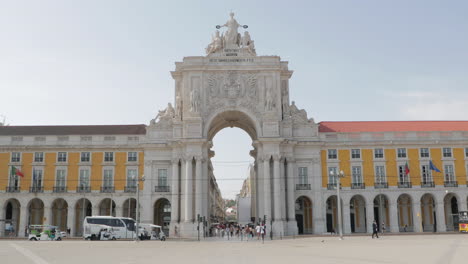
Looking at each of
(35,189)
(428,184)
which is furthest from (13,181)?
(428,184)

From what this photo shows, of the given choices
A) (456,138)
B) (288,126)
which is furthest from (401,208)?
(288,126)

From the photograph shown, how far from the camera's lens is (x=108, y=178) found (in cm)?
6612

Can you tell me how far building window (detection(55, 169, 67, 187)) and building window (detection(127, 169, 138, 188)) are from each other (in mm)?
8842

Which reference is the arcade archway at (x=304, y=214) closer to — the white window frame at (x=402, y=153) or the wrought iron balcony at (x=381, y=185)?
the wrought iron balcony at (x=381, y=185)

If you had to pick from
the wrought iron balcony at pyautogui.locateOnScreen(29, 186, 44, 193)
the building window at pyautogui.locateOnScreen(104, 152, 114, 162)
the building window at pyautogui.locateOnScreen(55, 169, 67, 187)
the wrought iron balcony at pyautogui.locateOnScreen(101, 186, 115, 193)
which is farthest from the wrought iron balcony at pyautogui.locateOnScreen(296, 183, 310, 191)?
the wrought iron balcony at pyautogui.locateOnScreen(29, 186, 44, 193)

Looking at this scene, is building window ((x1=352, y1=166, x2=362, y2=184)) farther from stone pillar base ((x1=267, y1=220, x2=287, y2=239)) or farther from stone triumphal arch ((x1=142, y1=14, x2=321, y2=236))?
stone pillar base ((x1=267, y1=220, x2=287, y2=239))

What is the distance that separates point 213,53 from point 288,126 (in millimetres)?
14762

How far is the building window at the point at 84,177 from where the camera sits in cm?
6560

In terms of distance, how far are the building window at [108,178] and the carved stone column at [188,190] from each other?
36.1ft

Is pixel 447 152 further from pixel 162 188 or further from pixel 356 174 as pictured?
pixel 162 188

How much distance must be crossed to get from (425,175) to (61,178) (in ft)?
164

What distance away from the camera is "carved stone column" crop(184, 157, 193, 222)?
61.9 meters

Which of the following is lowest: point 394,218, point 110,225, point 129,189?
point 110,225

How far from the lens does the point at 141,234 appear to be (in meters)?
54.8
